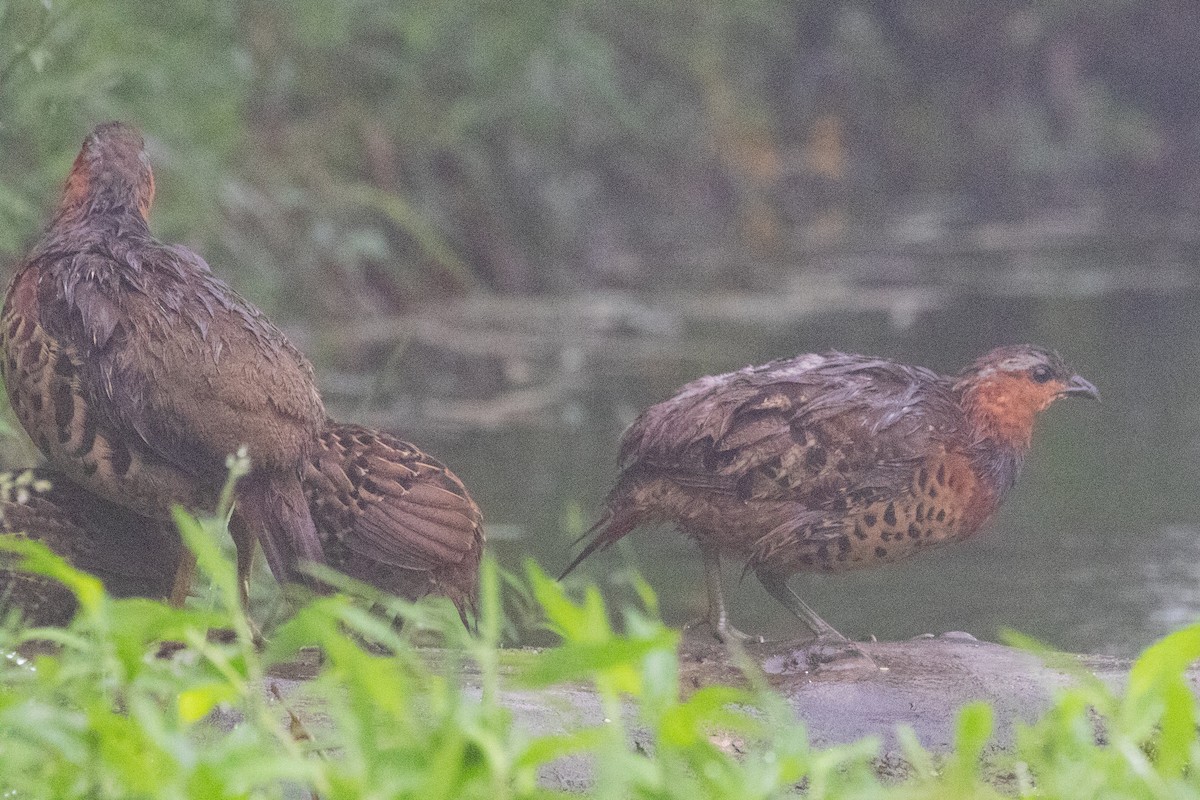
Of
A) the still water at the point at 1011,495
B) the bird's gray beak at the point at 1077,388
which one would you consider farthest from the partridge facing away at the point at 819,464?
the still water at the point at 1011,495

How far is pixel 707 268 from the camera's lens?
47.8ft

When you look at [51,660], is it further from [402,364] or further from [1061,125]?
[1061,125]

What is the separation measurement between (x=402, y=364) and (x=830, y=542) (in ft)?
20.0

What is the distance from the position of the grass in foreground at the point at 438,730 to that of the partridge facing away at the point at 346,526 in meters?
1.65

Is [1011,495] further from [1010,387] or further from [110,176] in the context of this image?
[110,176]

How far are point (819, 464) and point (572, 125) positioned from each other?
10088 millimetres

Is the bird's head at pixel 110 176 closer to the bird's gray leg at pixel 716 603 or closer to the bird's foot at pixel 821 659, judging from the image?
the bird's gray leg at pixel 716 603

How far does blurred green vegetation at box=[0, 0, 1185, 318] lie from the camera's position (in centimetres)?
738

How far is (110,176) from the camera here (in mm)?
4195

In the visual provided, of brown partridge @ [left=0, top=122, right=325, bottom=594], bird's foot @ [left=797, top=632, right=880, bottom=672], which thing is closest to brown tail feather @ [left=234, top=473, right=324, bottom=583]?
brown partridge @ [left=0, top=122, right=325, bottom=594]

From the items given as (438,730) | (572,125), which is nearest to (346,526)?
(438,730)

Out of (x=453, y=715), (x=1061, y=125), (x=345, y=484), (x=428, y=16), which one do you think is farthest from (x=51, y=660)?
(x=1061, y=125)

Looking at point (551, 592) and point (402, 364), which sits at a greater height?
point (551, 592)

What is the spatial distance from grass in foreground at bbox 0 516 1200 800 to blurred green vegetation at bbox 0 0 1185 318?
276 centimetres
